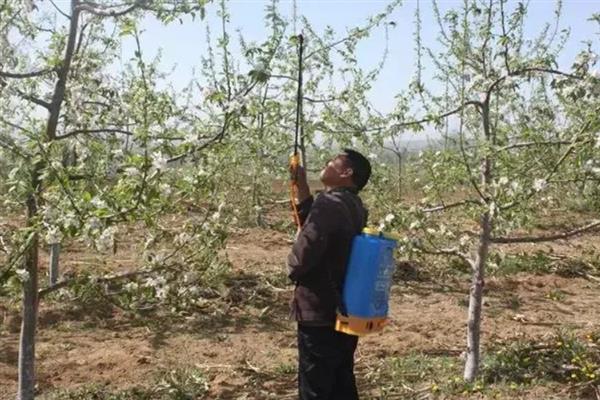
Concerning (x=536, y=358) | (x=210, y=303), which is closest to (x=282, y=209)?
(x=210, y=303)

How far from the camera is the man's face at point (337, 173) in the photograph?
395cm

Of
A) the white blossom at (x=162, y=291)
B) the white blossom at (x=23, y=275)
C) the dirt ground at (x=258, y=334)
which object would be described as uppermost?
the white blossom at (x=23, y=275)

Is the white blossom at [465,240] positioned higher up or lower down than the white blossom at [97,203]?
lower down

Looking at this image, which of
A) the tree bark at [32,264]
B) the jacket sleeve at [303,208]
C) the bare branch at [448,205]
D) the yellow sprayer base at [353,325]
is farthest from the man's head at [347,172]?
the tree bark at [32,264]

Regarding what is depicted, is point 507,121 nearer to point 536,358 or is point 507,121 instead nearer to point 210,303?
point 536,358

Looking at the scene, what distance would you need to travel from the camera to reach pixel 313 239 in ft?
12.0

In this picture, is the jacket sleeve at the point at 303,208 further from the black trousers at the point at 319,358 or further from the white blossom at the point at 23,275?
the white blossom at the point at 23,275

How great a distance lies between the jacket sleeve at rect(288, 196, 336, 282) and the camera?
12.0ft

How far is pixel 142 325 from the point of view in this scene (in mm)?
6832

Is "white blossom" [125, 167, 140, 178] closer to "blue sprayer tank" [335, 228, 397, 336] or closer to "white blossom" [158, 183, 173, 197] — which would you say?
"white blossom" [158, 183, 173, 197]

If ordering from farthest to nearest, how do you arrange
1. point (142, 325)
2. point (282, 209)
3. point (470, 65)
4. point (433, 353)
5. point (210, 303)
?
1. point (282, 209)
2. point (210, 303)
3. point (142, 325)
4. point (433, 353)
5. point (470, 65)

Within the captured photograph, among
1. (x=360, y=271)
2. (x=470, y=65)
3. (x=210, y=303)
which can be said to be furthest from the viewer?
(x=210, y=303)

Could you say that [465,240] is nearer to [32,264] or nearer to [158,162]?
[158,162]

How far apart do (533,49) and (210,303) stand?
402 cm
